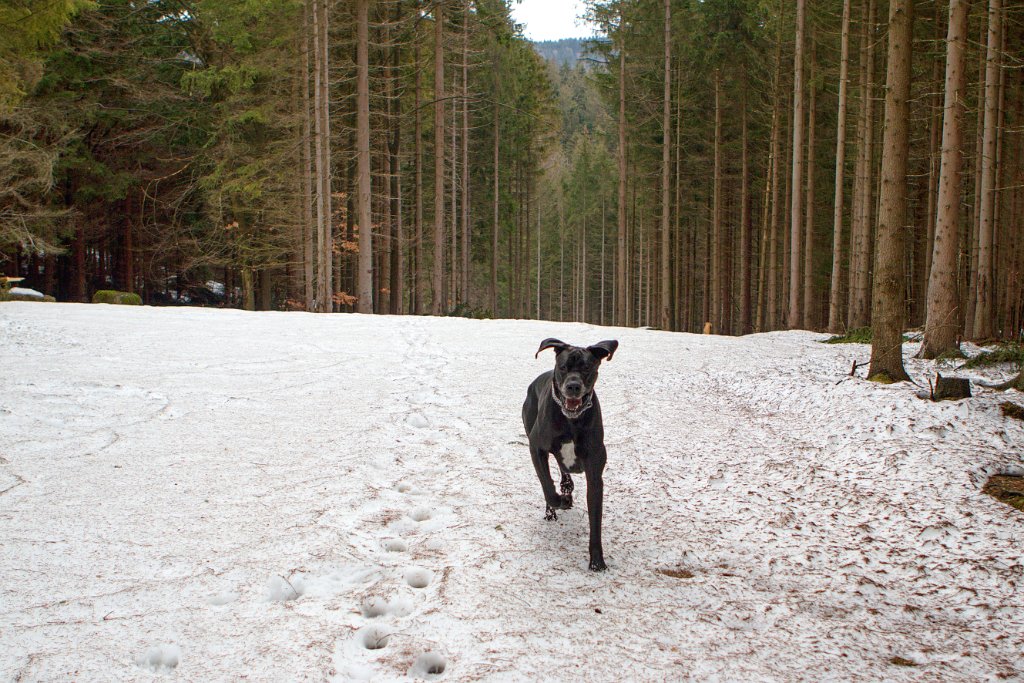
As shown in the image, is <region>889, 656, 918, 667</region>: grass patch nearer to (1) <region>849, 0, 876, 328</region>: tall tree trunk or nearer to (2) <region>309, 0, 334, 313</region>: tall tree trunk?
(1) <region>849, 0, 876, 328</region>: tall tree trunk

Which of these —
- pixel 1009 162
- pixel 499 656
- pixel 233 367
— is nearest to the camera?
pixel 499 656

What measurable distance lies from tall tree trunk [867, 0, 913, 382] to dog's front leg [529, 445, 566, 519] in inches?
196

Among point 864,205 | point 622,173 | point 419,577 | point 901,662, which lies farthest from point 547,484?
point 622,173

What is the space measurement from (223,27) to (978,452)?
2623cm

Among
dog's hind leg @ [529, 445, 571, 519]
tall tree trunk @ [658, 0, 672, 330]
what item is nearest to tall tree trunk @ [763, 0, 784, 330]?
tall tree trunk @ [658, 0, 672, 330]

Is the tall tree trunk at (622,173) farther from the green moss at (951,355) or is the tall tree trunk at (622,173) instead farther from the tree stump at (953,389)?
the tree stump at (953,389)

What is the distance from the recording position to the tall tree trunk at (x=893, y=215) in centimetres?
739

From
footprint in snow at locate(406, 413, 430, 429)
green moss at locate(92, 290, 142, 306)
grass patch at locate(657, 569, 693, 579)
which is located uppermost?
green moss at locate(92, 290, 142, 306)

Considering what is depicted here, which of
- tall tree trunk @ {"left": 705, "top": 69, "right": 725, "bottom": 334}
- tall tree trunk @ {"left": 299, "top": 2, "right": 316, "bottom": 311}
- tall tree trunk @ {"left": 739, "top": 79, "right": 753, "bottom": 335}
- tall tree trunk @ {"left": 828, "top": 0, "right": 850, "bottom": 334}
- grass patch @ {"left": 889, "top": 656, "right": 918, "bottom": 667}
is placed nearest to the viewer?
grass patch @ {"left": 889, "top": 656, "right": 918, "bottom": 667}

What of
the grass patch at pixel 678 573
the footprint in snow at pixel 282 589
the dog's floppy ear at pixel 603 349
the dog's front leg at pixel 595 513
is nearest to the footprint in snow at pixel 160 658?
the footprint in snow at pixel 282 589

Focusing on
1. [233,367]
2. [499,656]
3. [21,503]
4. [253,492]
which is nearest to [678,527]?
[499,656]

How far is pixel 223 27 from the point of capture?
77.4 ft

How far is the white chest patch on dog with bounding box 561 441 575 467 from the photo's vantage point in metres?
4.10

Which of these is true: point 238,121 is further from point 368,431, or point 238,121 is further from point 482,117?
point 368,431
